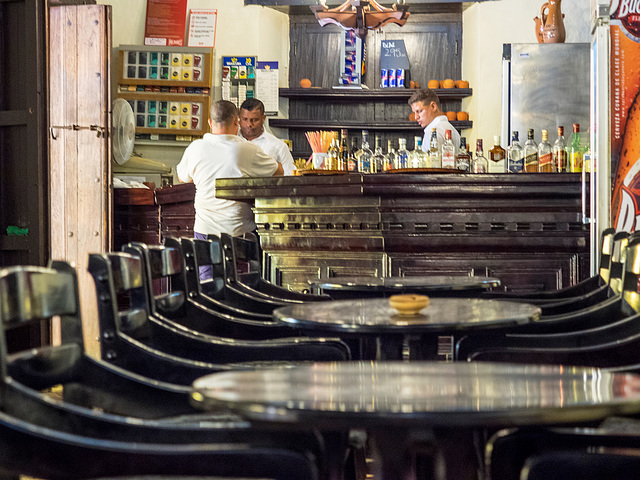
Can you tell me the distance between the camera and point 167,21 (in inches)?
295

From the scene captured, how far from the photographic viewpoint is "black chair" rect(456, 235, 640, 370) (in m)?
1.94

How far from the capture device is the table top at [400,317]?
185 centimetres

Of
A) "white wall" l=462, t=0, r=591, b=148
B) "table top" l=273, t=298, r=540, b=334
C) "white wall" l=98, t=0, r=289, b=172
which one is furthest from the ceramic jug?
"table top" l=273, t=298, r=540, b=334

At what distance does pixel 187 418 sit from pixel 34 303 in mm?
481

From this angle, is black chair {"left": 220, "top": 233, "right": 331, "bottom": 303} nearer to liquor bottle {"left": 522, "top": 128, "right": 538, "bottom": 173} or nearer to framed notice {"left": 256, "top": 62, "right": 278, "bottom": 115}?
liquor bottle {"left": 522, "top": 128, "right": 538, "bottom": 173}

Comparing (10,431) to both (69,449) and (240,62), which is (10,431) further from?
(240,62)

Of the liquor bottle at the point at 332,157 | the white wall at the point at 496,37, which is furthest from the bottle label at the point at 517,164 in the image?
the white wall at the point at 496,37

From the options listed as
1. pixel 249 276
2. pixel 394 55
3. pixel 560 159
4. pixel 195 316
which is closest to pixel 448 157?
pixel 560 159

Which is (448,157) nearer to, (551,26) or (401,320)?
(401,320)

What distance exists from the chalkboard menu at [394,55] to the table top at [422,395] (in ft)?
21.9

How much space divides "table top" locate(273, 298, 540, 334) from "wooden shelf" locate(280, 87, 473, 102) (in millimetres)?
5398

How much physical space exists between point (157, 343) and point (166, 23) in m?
5.97

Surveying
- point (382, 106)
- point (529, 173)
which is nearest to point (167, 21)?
point (382, 106)

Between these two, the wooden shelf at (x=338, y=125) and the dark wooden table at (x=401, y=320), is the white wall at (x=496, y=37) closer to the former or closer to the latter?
the wooden shelf at (x=338, y=125)
